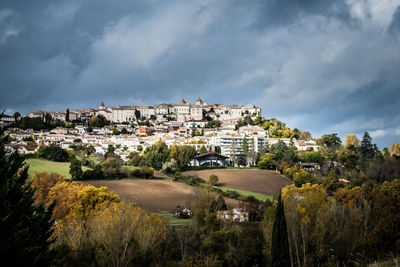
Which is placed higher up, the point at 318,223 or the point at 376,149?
the point at 376,149

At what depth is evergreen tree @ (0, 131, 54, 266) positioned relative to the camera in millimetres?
8977

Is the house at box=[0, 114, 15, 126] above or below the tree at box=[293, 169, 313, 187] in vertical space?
above

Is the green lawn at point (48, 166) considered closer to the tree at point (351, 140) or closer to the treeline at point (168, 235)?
the treeline at point (168, 235)

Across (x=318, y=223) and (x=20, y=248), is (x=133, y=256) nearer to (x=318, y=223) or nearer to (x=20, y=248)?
(x=20, y=248)

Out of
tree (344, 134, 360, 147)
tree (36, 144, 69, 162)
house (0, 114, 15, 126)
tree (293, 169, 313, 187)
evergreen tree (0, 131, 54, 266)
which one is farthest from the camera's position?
tree (344, 134, 360, 147)

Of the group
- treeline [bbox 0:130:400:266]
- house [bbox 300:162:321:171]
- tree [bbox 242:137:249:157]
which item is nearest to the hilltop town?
tree [bbox 242:137:249:157]

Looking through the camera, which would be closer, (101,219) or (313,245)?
(101,219)

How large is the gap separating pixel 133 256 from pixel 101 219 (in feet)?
11.9

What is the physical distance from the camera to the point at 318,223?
24062 millimetres

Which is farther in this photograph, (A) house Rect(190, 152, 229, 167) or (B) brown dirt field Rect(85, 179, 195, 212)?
(A) house Rect(190, 152, 229, 167)

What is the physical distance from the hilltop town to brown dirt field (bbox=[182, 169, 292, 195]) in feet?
41.6

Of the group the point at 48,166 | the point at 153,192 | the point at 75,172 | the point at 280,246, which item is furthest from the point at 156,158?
the point at 280,246

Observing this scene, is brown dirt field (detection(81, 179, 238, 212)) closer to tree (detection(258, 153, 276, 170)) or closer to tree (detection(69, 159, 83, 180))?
tree (detection(69, 159, 83, 180))

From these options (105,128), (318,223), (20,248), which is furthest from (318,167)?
(105,128)
